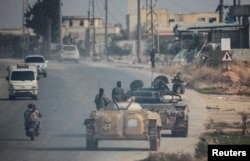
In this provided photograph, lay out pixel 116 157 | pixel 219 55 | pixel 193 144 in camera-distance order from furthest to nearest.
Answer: pixel 219 55
pixel 193 144
pixel 116 157

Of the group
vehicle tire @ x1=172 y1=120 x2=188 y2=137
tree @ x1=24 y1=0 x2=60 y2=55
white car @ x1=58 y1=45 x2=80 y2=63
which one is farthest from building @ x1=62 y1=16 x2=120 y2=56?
vehicle tire @ x1=172 y1=120 x2=188 y2=137

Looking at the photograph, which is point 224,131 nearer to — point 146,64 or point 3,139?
point 3,139

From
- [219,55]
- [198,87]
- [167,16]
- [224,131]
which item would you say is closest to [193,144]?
[224,131]

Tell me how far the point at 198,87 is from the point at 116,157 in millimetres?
28832

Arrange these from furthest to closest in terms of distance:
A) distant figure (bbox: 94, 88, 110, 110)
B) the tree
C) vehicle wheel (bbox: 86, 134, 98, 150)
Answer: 1. the tree
2. distant figure (bbox: 94, 88, 110, 110)
3. vehicle wheel (bbox: 86, 134, 98, 150)

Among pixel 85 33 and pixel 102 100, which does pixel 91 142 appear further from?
pixel 85 33

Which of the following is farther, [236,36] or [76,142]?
[236,36]

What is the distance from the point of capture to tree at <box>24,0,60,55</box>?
82.0 metres

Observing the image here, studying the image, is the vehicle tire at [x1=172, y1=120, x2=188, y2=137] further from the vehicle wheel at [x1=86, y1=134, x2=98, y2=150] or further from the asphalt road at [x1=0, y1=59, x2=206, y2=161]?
the vehicle wheel at [x1=86, y1=134, x2=98, y2=150]

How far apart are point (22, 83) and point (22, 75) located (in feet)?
2.11

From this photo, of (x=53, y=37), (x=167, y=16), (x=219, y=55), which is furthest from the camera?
(x=167, y=16)

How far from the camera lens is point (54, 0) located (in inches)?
3162

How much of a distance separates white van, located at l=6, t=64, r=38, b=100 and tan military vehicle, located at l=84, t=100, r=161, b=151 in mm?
19991

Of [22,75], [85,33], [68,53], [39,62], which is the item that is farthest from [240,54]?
[85,33]
